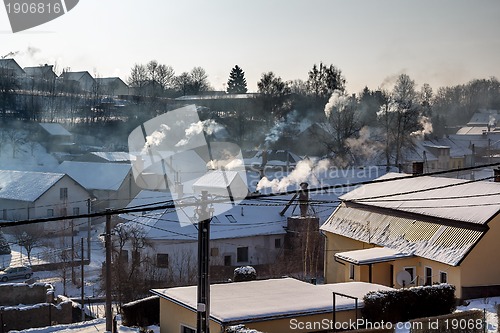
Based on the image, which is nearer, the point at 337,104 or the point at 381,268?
the point at 381,268

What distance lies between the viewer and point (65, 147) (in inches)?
2404

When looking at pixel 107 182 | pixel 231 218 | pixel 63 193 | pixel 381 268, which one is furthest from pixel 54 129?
pixel 381 268

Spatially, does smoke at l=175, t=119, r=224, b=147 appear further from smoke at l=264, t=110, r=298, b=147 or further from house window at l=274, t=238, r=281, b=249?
house window at l=274, t=238, r=281, b=249

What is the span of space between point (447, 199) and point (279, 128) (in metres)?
45.6

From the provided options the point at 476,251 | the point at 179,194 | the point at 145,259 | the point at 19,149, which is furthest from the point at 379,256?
the point at 19,149

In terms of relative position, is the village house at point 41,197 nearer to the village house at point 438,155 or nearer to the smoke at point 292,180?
the smoke at point 292,180

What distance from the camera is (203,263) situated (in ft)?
27.5

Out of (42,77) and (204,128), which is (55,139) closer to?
(204,128)

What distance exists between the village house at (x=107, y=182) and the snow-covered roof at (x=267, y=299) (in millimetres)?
28702

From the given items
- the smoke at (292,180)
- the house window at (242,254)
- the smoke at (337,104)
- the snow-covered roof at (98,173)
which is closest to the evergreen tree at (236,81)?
the smoke at (337,104)

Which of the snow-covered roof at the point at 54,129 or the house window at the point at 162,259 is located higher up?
the snow-covered roof at the point at 54,129

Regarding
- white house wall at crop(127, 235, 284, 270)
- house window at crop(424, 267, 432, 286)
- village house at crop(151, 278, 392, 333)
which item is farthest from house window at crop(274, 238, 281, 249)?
village house at crop(151, 278, 392, 333)

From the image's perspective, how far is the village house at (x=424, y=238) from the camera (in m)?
18.3

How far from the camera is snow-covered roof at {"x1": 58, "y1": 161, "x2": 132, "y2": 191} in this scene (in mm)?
45594
